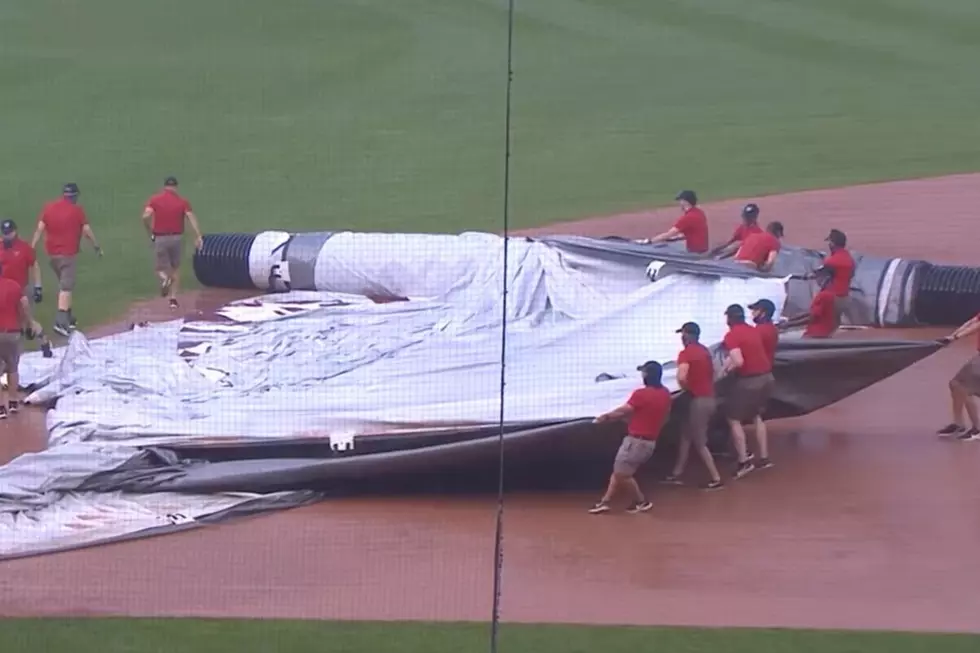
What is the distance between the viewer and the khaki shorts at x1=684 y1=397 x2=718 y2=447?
392 inches

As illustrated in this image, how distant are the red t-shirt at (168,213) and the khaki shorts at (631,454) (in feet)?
17.6

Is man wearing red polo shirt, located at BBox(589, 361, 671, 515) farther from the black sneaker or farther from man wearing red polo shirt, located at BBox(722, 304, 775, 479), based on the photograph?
man wearing red polo shirt, located at BBox(722, 304, 775, 479)

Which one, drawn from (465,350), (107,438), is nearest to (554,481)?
(465,350)

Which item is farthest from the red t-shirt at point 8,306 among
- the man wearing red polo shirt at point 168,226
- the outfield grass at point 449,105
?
the outfield grass at point 449,105

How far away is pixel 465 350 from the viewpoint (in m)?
11.2

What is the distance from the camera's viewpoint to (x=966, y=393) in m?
11.0

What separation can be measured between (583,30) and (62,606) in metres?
16.8

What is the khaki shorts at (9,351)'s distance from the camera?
11.1 metres

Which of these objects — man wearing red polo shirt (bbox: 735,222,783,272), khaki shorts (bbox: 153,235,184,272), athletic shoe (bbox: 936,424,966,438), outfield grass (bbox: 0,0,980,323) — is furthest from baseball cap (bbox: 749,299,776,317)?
outfield grass (bbox: 0,0,980,323)

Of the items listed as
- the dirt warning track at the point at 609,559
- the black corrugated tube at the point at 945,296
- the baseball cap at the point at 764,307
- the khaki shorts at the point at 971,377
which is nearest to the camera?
the dirt warning track at the point at 609,559

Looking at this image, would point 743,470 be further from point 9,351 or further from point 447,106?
point 447,106

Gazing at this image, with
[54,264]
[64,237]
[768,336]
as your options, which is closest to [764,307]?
[768,336]

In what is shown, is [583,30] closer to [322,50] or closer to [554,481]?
[322,50]

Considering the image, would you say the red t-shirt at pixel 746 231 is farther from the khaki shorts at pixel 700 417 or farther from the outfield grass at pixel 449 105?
the outfield grass at pixel 449 105
